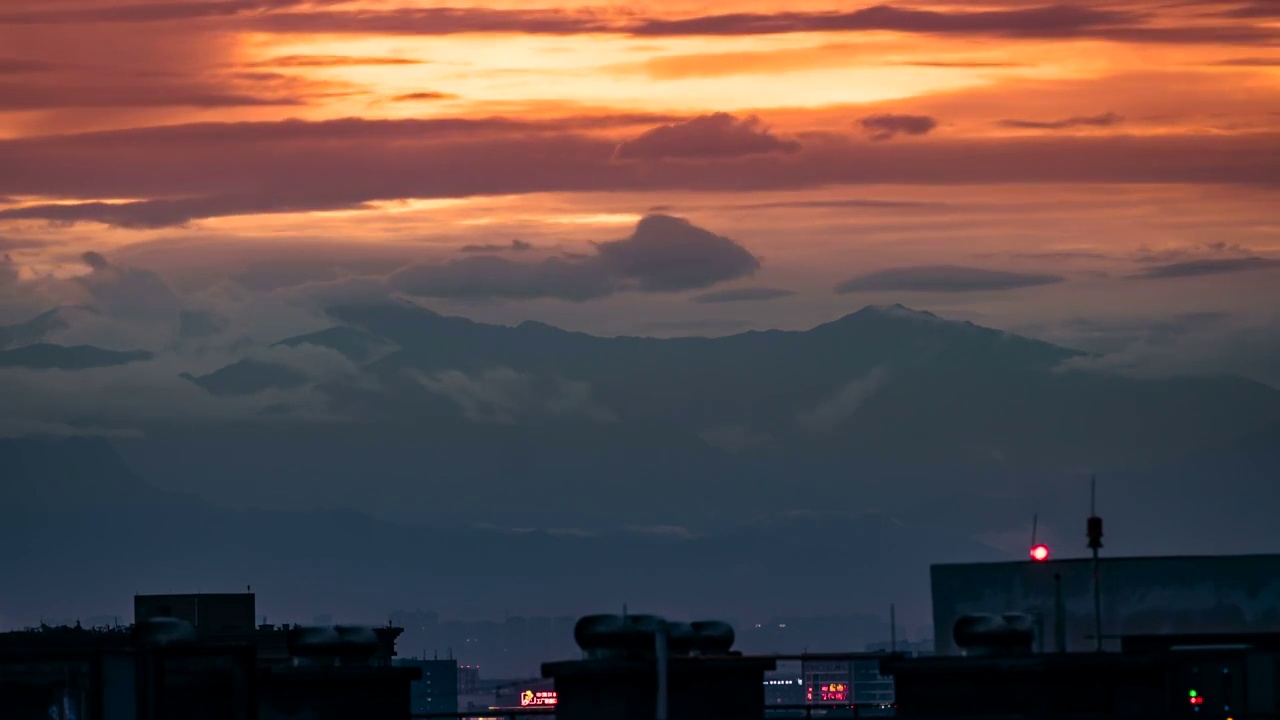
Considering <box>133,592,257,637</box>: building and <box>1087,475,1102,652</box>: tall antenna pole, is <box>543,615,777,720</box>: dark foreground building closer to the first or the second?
<box>1087,475,1102,652</box>: tall antenna pole

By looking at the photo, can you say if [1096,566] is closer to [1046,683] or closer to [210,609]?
[1046,683]

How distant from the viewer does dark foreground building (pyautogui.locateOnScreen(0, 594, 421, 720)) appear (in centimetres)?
4541

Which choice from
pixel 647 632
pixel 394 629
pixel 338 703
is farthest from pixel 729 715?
pixel 394 629

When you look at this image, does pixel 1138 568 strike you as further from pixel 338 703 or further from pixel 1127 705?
pixel 338 703

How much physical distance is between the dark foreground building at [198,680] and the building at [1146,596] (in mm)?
16158

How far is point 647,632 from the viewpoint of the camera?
51.7 meters

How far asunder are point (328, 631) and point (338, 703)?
2.87 meters

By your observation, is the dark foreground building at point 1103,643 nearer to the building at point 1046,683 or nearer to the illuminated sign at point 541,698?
the building at point 1046,683

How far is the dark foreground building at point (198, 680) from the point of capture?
45.4 metres

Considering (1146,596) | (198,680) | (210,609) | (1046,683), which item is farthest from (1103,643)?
(210,609)

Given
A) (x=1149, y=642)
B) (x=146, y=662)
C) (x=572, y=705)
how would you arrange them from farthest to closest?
1. (x=1149, y=642)
2. (x=572, y=705)
3. (x=146, y=662)

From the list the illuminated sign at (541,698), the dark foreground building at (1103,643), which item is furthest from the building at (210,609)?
the dark foreground building at (1103,643)

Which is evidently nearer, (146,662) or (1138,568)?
(146,662)

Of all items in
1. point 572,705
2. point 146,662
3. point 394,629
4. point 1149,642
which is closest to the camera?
point 146,662
